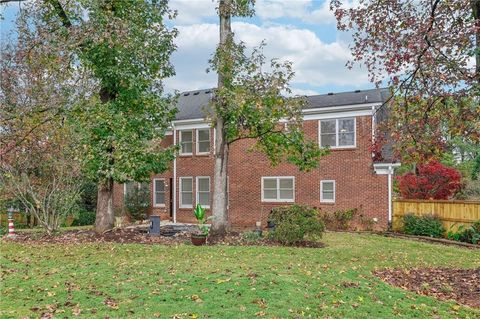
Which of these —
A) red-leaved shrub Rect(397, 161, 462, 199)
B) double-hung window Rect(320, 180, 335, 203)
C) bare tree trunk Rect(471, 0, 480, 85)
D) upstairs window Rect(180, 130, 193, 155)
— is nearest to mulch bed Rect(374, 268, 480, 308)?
bare tree trunk Rect(471, 0, 480, 85)

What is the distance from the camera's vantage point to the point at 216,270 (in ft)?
29.7

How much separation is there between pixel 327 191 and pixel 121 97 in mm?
10369

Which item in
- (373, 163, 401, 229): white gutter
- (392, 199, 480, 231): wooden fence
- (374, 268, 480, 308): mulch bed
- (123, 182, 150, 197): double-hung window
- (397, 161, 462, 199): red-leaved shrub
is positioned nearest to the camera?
(374, 268, 480, 308): mulch bed

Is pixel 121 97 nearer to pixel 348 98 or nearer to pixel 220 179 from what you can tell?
pixel 220 179

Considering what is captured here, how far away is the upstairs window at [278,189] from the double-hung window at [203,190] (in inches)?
136

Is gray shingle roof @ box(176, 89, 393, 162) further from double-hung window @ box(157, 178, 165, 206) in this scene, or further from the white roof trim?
double-hung window @ box(157, 178, 165, 206)

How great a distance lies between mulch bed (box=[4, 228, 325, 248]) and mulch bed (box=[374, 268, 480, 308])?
15.3 feet

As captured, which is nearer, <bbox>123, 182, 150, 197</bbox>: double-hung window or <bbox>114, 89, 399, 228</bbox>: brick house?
<bbox>114, 89, 399, 228</bbox>: brick house

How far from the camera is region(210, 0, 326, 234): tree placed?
15.7m

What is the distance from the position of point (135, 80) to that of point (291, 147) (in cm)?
612

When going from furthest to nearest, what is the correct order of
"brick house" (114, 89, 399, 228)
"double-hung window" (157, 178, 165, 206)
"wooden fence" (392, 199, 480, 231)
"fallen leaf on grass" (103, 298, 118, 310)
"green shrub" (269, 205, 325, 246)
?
1. "double-hung window" (157, 178, 165, 206)
2. "brick house" (114, 89, 399, 228)
3. "wooden fence" (392, 199, 480, 231)
4. "green shrub" (269, 205, 325, 246)
5. "fallen leaf on grass" (103, 298, 118, 310)

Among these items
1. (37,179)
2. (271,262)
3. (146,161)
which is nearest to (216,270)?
(271,262)

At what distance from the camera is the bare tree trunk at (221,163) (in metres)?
16.2

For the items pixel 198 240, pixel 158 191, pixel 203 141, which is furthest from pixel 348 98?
pixel 158 191
